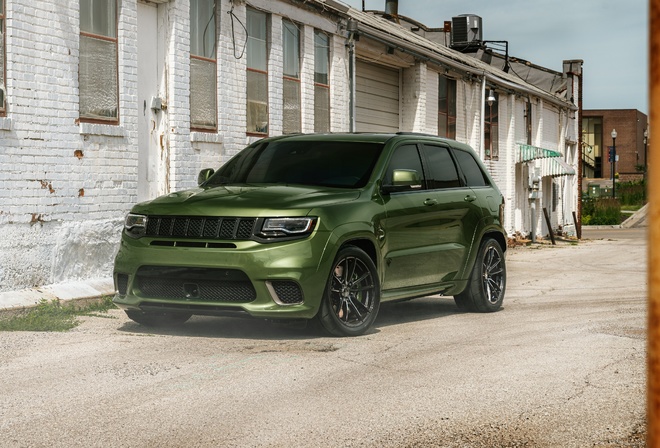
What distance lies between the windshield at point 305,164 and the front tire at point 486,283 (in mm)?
1983

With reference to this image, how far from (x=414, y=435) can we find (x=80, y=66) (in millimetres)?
7815

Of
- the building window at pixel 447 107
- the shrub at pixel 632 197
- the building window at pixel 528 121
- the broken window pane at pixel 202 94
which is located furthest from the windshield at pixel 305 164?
the shrub at pixel 632 197

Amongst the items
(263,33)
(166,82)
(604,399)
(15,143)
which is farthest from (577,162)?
(604,399)

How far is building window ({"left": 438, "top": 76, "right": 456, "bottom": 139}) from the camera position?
2420 centimetres

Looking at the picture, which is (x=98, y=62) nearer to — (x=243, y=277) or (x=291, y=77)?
(x=243, y=277)

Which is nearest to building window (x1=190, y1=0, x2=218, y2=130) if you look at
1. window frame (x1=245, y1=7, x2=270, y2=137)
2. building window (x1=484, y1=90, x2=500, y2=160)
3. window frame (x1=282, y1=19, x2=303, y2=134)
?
window frame (x1=245, y1=7, x2=270, y2=137)

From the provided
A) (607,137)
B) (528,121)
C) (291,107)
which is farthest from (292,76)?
(607,137)

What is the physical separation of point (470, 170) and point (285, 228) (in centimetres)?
360

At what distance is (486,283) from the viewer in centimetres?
1018

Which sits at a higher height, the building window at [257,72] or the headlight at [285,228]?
the building window at [257,72]

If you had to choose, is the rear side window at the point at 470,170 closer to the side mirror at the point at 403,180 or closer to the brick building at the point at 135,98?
the side mirror at the point at 403,180

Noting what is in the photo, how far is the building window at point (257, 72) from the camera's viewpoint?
1487cm

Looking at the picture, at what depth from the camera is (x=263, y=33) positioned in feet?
50.4

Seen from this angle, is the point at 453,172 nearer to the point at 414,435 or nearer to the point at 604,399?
the point at 604,399
